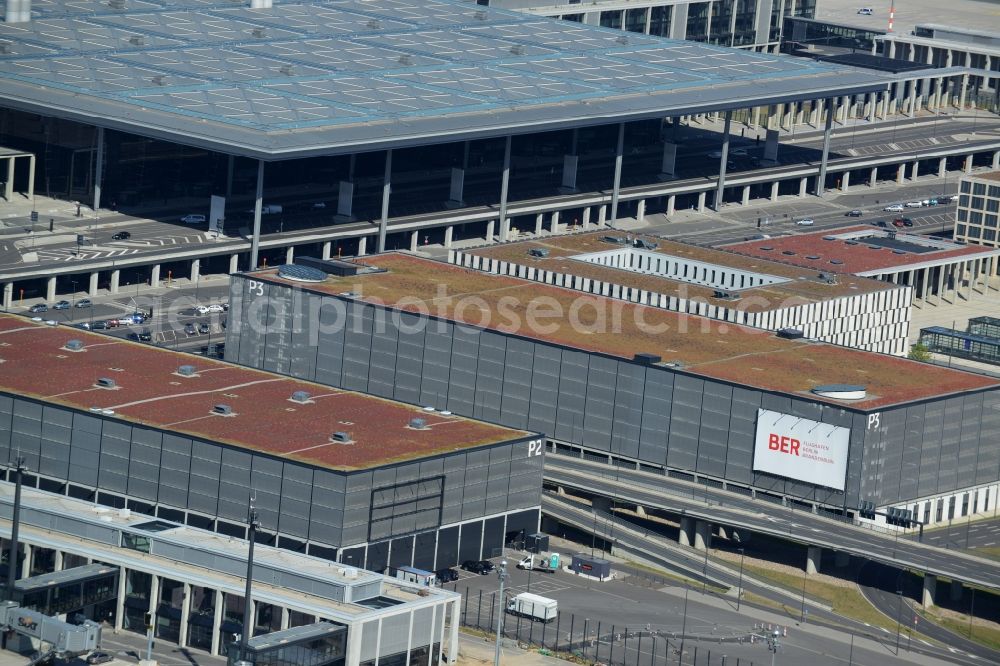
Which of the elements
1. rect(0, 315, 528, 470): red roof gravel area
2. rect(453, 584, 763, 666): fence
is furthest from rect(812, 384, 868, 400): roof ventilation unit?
rect(453, 584, 763, 666): fence

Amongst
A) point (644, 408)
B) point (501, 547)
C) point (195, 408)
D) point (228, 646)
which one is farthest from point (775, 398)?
point (228, 646)

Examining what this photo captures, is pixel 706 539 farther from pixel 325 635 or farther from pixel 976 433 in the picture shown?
pixel 325 635

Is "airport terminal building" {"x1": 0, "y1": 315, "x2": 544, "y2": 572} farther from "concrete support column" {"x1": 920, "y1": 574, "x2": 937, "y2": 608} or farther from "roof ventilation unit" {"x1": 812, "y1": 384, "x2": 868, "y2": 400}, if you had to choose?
"concrete support column" {"x1": 920, "y1": 574, "x2": 937, "y2": 608}

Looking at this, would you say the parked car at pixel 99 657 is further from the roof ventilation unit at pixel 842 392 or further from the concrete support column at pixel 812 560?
the roof ventilation unit at pixel 842 392

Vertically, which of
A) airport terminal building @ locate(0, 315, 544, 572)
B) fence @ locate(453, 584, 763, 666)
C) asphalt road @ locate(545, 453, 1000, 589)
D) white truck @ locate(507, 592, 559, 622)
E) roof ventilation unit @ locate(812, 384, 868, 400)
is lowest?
fence @ locate(453, 584, 763, 666)

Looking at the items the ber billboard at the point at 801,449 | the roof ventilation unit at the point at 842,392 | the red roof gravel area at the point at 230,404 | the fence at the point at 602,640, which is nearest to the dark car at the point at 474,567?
the fence at the point at 602,640

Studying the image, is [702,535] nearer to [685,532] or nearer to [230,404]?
[685,532]
